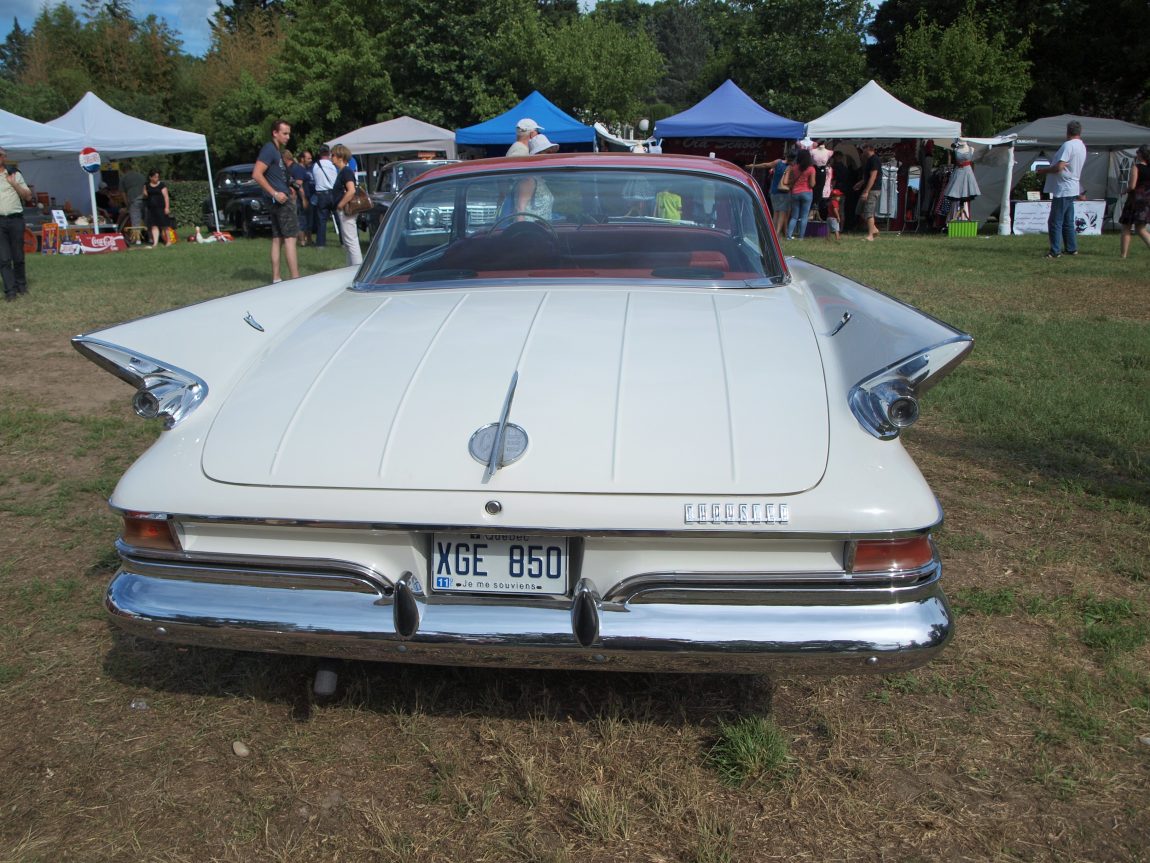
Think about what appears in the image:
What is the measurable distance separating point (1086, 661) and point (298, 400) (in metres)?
2.43

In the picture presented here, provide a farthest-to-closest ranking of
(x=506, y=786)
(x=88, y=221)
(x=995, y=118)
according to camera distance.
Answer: (x=995, y=118)
(x=88, y=221)
(x=506, y=786)

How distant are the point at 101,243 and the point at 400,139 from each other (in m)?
6.48

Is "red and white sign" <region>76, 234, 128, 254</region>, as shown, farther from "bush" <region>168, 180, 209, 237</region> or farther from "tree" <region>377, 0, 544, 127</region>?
"tree" <region>377, 0, 544, 127</region>

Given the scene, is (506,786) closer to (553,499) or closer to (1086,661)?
(553,499)

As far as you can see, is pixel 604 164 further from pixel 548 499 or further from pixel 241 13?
pixel 241 13

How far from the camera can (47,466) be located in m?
4.70

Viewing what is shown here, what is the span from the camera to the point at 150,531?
226 centimetres

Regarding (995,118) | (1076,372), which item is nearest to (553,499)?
(1076,372)

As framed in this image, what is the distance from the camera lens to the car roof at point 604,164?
3572 millimetres

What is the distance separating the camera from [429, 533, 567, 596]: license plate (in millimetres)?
2121

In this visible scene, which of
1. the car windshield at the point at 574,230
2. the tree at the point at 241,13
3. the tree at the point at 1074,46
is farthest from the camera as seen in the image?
the tree at the point at 241,13

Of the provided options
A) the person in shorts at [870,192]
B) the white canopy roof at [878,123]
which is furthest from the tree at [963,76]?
the person in shorts at [870,192]

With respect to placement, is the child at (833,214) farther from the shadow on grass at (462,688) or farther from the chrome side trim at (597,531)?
the chrome side trim at (597,531)

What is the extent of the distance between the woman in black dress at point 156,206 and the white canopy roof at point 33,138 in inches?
55.7
